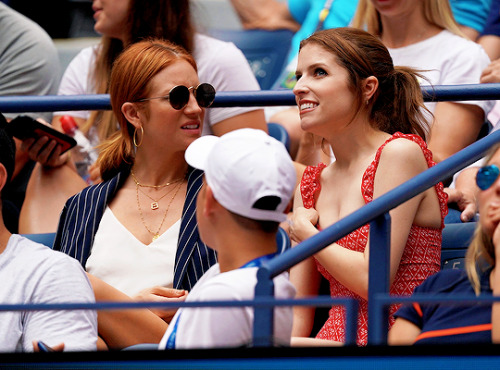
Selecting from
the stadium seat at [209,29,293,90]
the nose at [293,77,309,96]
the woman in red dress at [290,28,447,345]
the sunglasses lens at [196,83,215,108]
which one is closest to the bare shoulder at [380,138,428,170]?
the woman in red dress at [290,28,447,345]

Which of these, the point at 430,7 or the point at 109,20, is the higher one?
the point at 430,7

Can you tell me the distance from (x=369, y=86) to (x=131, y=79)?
2.73 ft

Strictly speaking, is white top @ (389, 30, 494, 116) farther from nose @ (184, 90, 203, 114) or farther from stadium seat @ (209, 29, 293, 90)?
stadium seat @ (209, 29, 293, 90)

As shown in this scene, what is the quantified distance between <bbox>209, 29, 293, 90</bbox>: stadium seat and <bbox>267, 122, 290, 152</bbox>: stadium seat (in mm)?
1390

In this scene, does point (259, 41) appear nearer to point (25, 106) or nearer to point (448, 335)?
point (25, 106)

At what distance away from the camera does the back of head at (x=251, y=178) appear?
2238 mm

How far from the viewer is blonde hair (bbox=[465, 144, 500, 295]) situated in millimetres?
2256

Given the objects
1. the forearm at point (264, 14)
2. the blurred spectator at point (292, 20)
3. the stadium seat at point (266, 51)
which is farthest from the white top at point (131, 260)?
the forearm at point (264, 14)

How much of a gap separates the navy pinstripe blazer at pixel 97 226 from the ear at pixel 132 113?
0.59ft

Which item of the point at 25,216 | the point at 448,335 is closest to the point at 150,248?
the point at 25,216

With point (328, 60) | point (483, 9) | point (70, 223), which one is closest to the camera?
point (328, 60)

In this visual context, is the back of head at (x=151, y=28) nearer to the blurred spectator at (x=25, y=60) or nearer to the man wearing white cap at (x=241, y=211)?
the blurred spectator at (x=25, y=60)

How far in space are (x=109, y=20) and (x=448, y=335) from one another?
2.45 meters

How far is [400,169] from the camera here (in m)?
2.89
